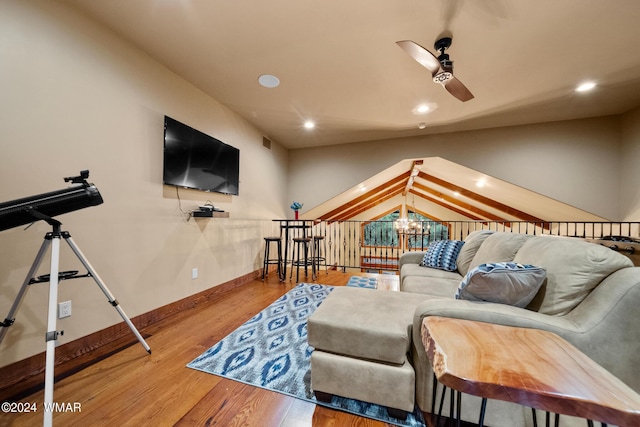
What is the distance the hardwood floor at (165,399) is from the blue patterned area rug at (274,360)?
0.05 meters

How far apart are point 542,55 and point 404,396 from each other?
3.08 meters

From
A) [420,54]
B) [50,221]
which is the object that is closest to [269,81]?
[420,54]

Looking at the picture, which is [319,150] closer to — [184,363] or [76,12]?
[76,12]

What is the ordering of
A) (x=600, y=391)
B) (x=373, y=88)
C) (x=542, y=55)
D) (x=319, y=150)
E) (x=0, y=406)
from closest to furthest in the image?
(x=600, y=391)
(x=0, y=406)
(x=542, y=55)
(x=373, y=88)
(x=319, y=150)

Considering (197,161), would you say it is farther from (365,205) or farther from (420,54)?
(365,205)

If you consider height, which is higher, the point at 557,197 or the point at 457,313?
the point at 557,197

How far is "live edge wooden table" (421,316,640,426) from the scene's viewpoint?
0.50m

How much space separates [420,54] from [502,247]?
1.58m

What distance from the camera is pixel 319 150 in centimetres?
483

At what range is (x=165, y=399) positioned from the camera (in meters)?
1.29

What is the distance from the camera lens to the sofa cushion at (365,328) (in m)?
1.13

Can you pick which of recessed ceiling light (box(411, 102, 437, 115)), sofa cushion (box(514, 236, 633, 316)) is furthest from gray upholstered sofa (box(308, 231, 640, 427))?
recessed ceiling light (box(411, 102, 437, 115))

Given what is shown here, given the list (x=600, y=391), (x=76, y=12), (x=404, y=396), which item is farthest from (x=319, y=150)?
(x=600, y=391)

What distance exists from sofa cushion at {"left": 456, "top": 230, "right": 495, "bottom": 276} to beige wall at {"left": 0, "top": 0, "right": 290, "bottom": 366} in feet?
9.54
